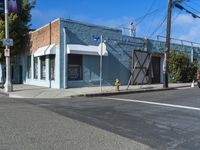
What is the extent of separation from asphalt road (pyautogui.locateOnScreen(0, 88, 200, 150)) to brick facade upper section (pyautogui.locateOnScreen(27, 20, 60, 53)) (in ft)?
41.2

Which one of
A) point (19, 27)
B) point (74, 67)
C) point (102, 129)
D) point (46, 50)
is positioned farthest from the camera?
point (19, 27)

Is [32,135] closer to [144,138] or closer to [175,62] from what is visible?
[144,138]

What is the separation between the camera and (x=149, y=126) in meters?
9.05

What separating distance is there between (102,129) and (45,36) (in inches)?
745

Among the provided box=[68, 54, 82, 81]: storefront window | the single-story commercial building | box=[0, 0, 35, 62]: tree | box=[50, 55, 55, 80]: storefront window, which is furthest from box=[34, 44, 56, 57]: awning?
box=[0, 0, 35, 62]: tree

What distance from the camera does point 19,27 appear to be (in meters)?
29.4

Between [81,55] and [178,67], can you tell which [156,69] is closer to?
[178,67]

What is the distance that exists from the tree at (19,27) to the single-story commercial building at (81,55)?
1.15 meters

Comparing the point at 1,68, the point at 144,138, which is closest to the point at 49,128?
the point at 144,138

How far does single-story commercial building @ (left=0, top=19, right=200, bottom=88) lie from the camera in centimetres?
2347

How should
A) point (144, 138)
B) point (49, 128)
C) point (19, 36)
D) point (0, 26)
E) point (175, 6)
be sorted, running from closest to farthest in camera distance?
point (144, 138) < point (49, 128) < point (175, 6) < point (0, 26) < point (19, 36)

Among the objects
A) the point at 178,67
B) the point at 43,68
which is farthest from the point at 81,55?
the point at 178,67

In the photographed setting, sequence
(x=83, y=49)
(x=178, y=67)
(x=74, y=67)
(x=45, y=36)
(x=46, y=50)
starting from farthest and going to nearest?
1. (x=178, y=67)
2. (x=45, y=36)
3. (x=46, y=50)
4. (x=74, y=67)
5. (x=83, y=49)

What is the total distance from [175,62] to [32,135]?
82.7 ft
